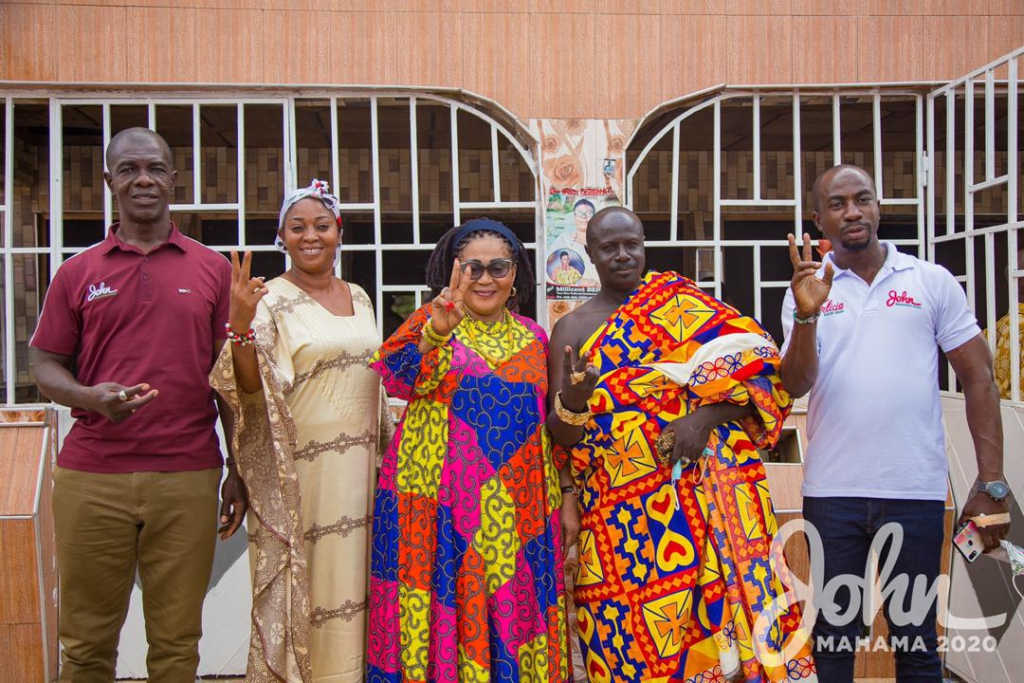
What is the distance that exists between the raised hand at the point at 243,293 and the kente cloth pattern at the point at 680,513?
996mm

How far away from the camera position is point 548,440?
271 cm

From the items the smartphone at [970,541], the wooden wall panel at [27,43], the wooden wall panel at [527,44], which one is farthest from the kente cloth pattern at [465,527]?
the wooden wall panel at [27,43]

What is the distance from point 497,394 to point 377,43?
2343 mm

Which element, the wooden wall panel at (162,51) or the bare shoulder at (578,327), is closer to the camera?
the bare shoulder at (578,327)

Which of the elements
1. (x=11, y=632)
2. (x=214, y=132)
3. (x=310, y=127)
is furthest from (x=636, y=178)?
(x=11, y=632)

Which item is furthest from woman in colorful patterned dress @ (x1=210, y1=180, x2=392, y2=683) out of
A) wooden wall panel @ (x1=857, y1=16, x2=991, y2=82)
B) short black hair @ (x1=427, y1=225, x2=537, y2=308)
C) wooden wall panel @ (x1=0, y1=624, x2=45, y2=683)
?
wooden wall panel @ (x1=857, y1=16, x2=991, y2=82)

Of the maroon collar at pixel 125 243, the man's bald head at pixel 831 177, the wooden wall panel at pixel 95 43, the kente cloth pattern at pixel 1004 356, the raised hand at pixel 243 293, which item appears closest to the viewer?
the raised hand at pixel 243 293

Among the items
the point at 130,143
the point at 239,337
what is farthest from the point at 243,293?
the point at 130,143

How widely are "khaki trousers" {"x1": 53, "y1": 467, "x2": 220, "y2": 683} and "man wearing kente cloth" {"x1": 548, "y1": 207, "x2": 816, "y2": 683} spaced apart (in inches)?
45.9

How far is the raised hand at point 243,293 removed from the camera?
2400 millimetres

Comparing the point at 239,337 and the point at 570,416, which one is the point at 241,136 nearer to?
the point at 239,337

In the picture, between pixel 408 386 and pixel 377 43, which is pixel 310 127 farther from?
pixel 408 386

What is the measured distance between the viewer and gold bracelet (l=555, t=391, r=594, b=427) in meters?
2.49

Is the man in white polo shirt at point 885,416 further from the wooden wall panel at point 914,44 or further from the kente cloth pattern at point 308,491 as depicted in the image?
the wooden wall panel at point 914,44
